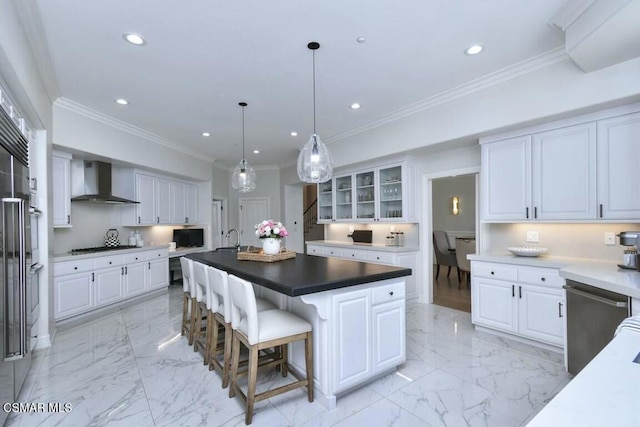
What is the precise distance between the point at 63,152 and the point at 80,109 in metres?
0.63

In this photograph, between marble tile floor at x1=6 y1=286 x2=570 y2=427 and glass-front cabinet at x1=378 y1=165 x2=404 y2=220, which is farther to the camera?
glass-front cabinet at x1=378 y1=165 x2=404 y2=220

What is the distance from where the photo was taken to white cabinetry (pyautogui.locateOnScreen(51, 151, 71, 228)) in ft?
13.3

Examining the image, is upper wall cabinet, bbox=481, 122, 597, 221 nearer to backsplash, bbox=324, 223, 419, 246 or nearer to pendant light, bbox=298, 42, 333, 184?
backsplash, bbox=324, 223, 419, 246

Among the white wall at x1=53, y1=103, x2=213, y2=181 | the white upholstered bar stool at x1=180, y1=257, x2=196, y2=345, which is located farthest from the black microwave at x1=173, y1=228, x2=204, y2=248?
the white upholstered bar stool at x1=180, y1=257, x2=196, y2=345

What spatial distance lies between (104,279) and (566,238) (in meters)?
5.86

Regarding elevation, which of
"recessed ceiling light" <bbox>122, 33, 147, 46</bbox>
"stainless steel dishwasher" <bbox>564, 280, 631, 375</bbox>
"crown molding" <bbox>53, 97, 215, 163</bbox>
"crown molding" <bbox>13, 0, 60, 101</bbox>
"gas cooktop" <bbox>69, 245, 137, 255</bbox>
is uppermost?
"recessed ceiling light" <bbox>122, 33, 147, 46</bbox>

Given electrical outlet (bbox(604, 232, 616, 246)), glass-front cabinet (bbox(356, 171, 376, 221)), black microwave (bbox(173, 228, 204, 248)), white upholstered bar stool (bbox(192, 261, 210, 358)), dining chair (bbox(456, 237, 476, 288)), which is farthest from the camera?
black microwave (bbox(173, 228, 204, 248))

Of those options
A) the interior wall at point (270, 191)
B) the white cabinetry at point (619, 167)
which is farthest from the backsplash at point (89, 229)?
the white cabinetry at point (619, 167)

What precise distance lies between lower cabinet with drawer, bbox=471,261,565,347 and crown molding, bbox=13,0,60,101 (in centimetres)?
450

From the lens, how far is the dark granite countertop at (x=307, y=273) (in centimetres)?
204

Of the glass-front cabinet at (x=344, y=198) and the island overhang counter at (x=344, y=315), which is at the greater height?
the glass-front cabinet at (x=344, y=198)

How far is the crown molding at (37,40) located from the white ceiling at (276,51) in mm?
39

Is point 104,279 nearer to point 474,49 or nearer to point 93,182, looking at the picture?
point 93,182

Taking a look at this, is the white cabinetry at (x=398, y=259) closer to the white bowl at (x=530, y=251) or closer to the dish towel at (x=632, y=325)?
the white bowl at (x=530, y=251)
